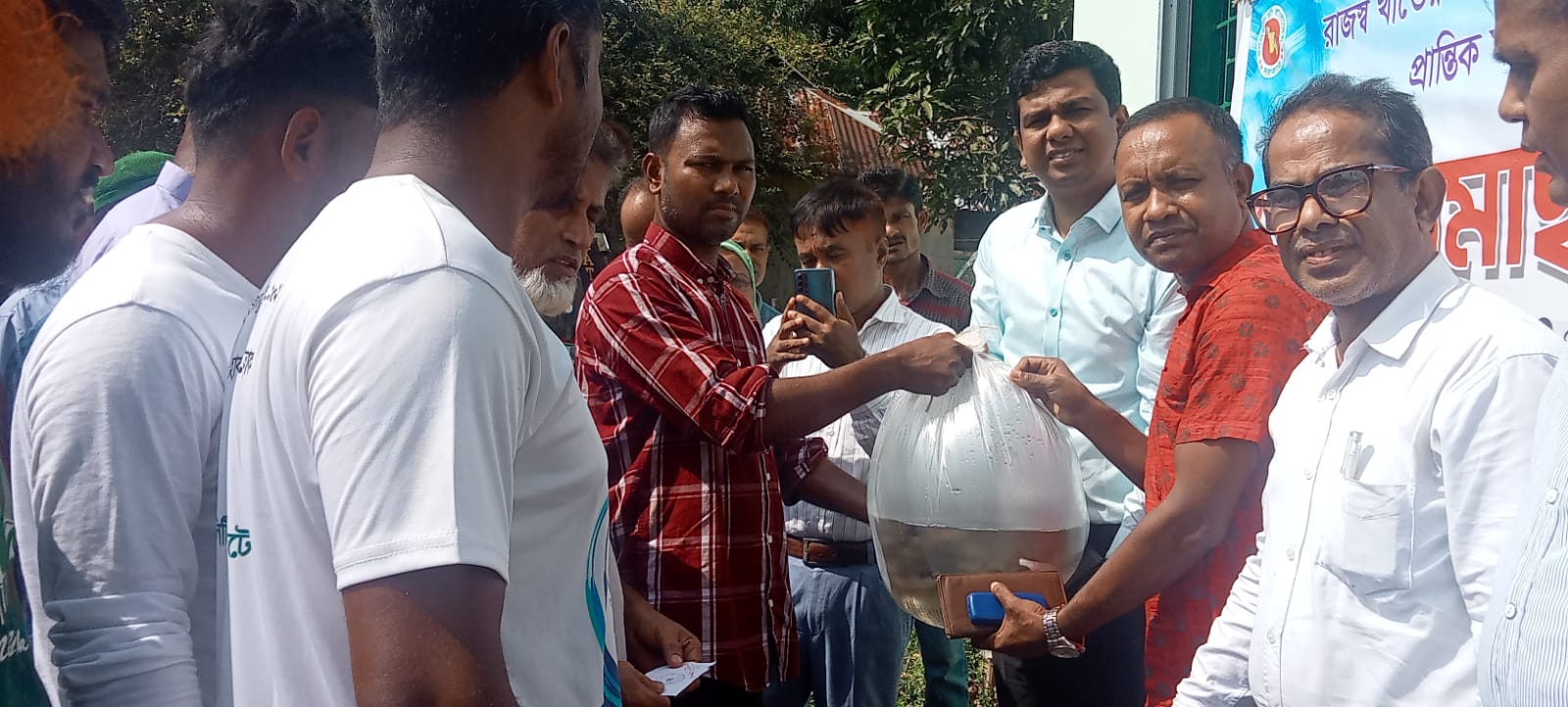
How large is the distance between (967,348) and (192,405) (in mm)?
1499

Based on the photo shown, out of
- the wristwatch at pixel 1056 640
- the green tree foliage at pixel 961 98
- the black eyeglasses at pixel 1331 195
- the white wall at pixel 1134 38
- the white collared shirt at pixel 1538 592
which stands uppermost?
the green tree foliage at pixel 961 98

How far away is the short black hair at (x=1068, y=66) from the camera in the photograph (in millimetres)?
2994

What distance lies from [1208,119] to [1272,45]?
1058 millimetres

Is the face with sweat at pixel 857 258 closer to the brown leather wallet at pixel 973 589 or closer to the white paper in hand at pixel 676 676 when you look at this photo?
the brown leather wallet at pixel 973 589

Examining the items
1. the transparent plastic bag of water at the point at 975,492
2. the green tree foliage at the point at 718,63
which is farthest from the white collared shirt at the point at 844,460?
the green tree foliage at the point at 718,63

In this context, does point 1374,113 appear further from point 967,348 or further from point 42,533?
point 42,533

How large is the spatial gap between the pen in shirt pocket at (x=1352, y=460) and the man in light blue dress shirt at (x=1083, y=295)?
33.6 inches

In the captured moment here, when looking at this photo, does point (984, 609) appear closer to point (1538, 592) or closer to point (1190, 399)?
point (1190, 399)

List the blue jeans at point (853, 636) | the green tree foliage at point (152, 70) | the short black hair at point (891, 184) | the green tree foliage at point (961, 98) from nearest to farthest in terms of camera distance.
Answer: the blue jeans at point (853, 636), the short black hair at point (891, 184), the green tree foliage at point (961, 98), the green tree foliage at point (152, 70)

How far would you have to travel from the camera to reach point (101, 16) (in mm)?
1172

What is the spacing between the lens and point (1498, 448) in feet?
4.83

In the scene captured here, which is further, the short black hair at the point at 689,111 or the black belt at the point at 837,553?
the black belt at the point at 837,553

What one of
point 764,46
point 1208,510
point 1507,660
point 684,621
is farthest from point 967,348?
point 764,46

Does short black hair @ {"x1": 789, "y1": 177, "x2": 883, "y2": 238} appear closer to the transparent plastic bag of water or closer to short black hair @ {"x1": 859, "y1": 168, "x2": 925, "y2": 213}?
short black hair @ {"x1": 859, "y1": 168, "x2": 925, "y2": 213}
